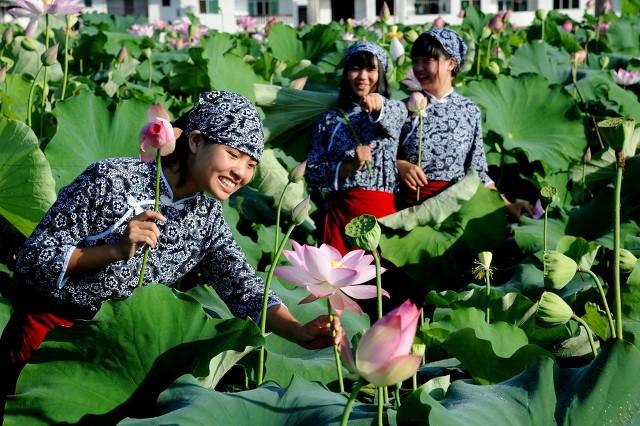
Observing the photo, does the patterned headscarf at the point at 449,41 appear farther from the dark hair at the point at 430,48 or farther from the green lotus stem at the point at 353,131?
the green lotus stem at the point at 353,131

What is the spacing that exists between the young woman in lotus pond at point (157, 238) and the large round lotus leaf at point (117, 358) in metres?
0.18

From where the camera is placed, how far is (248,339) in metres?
1.50

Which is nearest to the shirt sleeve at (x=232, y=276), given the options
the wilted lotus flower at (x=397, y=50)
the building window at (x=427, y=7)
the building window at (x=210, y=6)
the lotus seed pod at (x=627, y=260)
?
the lotus seed pod at (x=627, y=260)

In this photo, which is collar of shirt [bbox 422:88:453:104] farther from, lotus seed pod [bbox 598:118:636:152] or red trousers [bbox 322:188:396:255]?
lotus seed pod [bbox 598:118:636:152]

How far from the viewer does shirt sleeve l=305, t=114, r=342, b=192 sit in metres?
3.04

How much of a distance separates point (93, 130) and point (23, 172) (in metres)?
0.66

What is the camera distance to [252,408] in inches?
52.9

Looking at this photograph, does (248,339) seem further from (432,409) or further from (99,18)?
(99,18)

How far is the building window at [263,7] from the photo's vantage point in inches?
1484

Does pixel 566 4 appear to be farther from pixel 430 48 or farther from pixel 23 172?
pixel 23 172

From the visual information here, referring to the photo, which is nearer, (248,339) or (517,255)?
(248,339)

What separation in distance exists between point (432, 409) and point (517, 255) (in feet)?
7.17

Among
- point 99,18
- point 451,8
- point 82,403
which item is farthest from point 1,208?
point 451,8

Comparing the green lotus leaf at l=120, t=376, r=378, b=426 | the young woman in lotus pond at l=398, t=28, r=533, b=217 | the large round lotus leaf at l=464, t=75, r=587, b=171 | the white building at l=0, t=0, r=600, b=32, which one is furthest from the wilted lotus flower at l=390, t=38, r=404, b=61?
the white building at l=0, t=0, r=600, b=32
